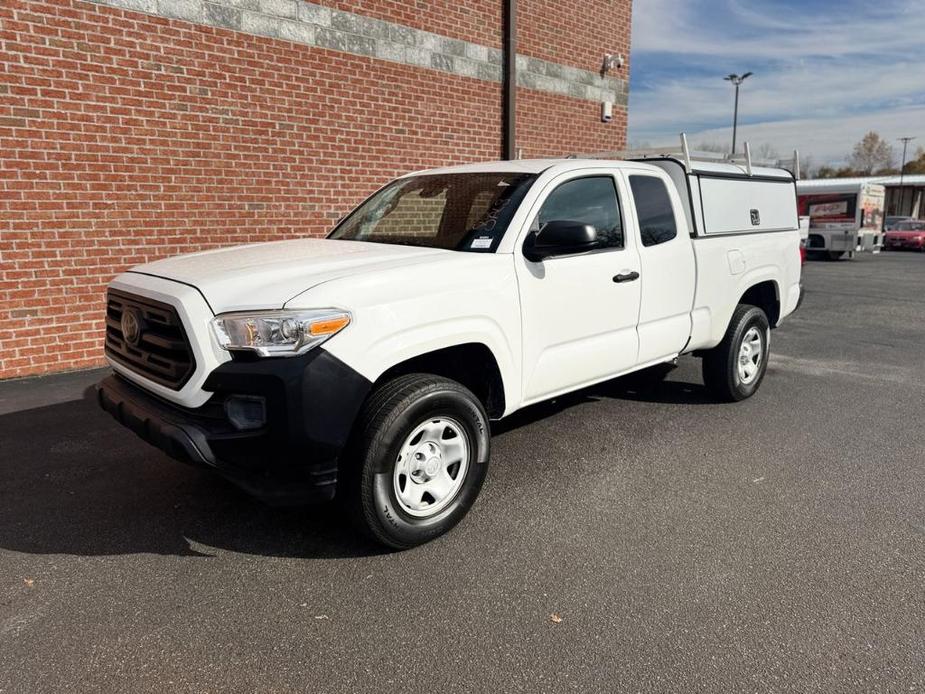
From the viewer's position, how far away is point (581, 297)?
13.6 feet

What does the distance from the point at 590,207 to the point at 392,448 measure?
219 cm

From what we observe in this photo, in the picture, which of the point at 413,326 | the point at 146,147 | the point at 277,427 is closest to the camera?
the point at 277,427

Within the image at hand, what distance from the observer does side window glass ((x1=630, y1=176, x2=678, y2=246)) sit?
470 centimetres

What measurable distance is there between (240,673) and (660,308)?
11.6ft

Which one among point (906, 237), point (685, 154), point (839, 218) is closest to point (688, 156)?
point (685, 154)

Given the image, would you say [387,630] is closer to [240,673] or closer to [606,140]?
[240,673]

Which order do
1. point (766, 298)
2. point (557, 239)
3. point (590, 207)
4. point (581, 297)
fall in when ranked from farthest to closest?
1. point (766, 298)
2. point (590, 207)
3. point (581, 297)
4. point (557, 239)

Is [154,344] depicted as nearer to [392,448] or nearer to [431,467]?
[392,448]

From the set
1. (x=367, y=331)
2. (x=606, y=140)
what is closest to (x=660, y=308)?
(x=367, y=331)

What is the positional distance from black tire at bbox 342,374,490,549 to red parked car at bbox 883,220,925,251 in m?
35.4

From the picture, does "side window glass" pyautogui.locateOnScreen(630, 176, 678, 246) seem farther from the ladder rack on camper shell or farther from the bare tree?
the bare tree

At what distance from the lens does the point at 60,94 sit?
6406 mm

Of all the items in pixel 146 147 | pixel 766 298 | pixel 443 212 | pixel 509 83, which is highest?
pixel 509 83

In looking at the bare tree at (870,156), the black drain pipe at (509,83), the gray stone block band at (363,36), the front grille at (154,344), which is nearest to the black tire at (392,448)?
the front grille at (154,344)
